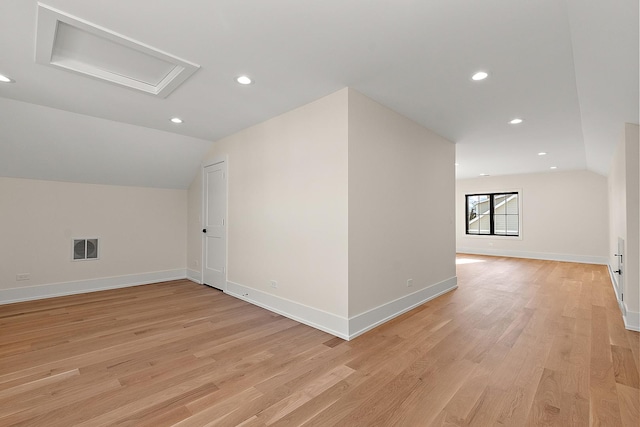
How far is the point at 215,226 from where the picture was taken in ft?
16.3

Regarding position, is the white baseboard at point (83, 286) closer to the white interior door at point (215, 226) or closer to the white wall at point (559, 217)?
the white interior door at point (215, 226)

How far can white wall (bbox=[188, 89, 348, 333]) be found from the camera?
9.82ft

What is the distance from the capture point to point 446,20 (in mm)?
1901

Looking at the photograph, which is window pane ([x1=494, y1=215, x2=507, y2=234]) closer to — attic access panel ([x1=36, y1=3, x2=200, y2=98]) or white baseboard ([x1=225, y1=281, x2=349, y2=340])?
white baseboard ([x1=225, y1=281, x2=349, y2=340])

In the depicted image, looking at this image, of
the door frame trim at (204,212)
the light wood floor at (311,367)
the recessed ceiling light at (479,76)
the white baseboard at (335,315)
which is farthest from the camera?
the door frame trim at (204,212)

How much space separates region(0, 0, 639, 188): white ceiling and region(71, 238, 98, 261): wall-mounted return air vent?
1.03 meters

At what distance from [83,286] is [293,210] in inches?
158

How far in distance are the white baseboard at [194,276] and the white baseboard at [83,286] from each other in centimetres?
18

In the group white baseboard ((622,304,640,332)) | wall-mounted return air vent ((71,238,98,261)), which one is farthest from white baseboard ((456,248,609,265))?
wall-mounted return air vent ((71,238,98,261))

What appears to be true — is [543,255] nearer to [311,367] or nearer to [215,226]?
[311,367]

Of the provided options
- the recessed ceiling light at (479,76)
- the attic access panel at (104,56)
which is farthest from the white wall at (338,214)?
the attic access panel at (104,56)

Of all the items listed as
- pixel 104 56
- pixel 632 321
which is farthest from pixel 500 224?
pixel 104 56

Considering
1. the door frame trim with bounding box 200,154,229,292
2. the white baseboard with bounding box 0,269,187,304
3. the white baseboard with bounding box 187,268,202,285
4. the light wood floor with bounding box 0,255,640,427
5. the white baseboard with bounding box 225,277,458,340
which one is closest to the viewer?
the light wood floor with bounding box 0,255,640,427

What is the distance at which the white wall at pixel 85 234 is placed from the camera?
13.8 feet
